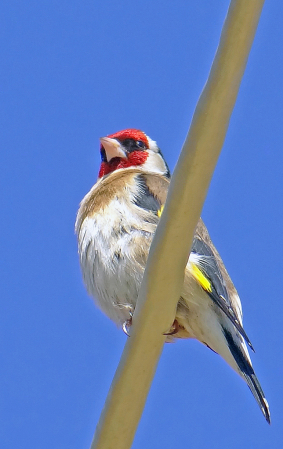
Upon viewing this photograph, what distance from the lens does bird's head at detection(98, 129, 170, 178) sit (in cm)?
684

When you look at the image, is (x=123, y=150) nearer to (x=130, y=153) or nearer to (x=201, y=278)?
(x=130, y=153)

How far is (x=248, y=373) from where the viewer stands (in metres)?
4.80

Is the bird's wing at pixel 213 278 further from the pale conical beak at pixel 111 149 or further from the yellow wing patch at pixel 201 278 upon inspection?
the pale conical beak at pixel 111 149

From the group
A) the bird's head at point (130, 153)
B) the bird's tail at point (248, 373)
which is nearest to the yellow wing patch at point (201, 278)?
the bird's tail at point (248, 373)

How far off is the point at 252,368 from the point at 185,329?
23.5 inches

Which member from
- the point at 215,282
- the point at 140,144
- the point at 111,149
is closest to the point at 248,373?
the point at 215,282

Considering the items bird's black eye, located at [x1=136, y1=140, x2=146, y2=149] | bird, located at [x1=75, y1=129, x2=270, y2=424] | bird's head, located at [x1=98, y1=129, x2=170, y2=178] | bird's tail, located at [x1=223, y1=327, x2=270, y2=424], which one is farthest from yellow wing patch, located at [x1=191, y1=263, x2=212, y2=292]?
bird's black eye, located at [x1=136, y1=140, x2=146, y2=149]

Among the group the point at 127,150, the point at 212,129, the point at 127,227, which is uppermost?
the point at 127,150

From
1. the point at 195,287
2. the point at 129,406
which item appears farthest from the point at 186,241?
the point at 195,287

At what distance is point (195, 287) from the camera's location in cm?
505

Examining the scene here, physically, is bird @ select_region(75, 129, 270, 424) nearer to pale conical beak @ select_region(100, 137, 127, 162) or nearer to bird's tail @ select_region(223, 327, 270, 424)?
bird's tail @ select_region(223, 327, 270, 424)

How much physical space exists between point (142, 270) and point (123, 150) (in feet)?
6.54

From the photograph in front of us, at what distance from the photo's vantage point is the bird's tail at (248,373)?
4604 millimetres

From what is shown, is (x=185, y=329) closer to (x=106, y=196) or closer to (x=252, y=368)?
(x=252, y=368)
